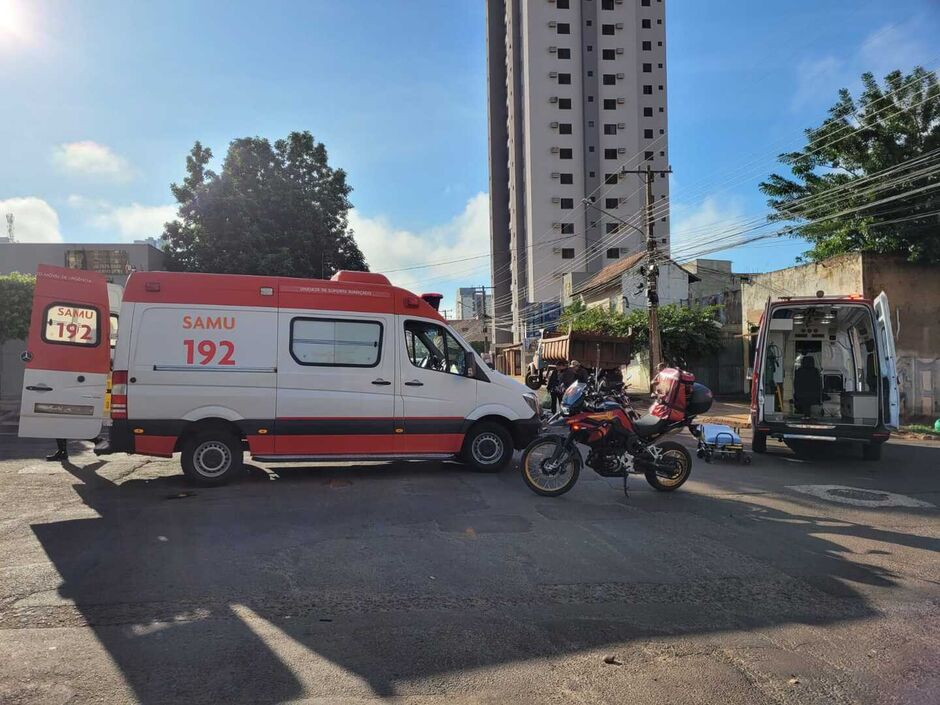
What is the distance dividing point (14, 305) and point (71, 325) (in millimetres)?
15635

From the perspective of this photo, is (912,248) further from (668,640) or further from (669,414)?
(668,640)

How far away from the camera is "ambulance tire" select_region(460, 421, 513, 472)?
28.6 ft

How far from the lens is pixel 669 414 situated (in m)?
7.50

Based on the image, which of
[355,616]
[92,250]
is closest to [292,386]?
[355,616]

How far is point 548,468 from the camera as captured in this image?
727 centimetres

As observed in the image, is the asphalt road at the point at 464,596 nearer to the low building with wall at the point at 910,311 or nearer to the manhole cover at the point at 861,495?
the manhole cover at the point at 861,495

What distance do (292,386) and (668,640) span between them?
570cm

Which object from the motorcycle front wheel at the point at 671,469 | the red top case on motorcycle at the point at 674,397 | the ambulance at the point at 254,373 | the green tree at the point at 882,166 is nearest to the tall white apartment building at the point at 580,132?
the green tree at the point at 882,166

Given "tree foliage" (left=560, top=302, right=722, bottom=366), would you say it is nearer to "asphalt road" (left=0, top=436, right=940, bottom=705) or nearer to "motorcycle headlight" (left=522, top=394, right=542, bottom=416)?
"motorcycle headlight" (left=522, top=394, right=542, bottom=416)

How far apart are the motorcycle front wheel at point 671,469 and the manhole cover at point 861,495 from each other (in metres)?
1.89

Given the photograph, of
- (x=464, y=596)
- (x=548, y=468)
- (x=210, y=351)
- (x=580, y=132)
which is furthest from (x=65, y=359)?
(x=580, y=132)

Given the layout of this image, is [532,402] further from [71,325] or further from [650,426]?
[71,325]

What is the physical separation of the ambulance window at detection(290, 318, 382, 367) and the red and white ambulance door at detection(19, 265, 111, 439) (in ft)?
8.59

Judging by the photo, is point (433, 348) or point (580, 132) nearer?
point (433, 348)
